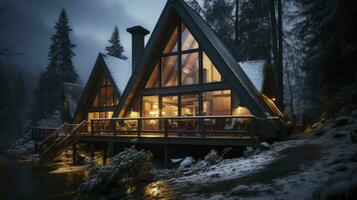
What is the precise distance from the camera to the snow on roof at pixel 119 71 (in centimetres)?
2305

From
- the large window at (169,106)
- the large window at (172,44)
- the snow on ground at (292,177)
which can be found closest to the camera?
the snow on ground at (292,177)

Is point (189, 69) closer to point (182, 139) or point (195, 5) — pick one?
point (182, 139)

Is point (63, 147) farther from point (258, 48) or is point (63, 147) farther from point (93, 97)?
point (258, 48)

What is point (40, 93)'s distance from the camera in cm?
5578

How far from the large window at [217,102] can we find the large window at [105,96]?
33.7 ft

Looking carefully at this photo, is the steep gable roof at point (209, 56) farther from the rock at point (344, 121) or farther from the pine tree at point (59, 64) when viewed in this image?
the pine tree at point (59, 64)

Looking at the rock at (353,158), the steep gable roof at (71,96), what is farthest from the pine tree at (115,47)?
the rock at (353,158)

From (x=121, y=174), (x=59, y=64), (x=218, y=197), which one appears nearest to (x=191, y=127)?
(x=121, y=174)

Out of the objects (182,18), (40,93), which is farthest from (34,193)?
(40,93)

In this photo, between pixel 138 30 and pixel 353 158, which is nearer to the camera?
pixel 353 158

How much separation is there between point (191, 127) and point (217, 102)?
3.14 meters

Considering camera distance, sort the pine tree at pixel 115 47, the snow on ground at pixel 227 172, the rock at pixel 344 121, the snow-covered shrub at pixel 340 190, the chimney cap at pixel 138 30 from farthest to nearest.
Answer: the pine tree at pixel 115 47, the chimney cap at pixel 138 30, the rock at pixel 344 121, the snow on ground at pixel 227 172, the snow-covered shrub at pixel 340 190

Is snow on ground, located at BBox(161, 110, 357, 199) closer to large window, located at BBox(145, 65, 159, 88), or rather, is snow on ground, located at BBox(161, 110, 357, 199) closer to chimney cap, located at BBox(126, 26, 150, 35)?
large window, located at BBox(145, 65, 159, 88)

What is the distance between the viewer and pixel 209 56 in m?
16.6
